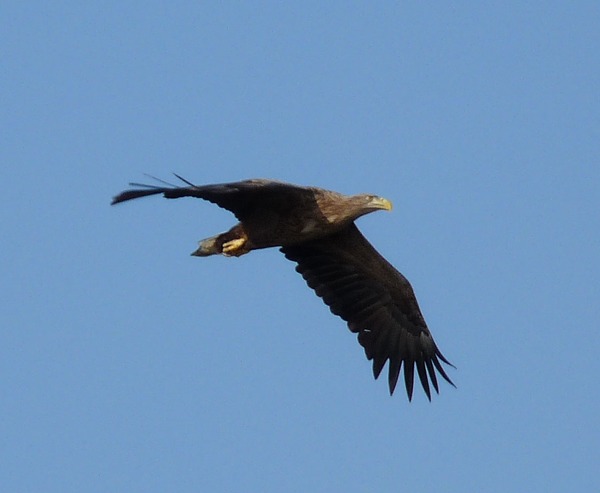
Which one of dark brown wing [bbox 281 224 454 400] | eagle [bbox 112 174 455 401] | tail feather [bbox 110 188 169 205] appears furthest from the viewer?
dark brown wing [bbox 281 224 454 400]

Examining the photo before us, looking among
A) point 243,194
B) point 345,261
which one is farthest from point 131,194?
point 345,261

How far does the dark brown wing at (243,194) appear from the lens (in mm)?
12297

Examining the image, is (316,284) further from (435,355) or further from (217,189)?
(217,189)

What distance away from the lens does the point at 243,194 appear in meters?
13.5

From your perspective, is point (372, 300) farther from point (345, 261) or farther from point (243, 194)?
point (243, 194)

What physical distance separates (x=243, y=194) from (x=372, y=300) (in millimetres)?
2871

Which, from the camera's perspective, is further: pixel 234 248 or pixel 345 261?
pixel 345 261

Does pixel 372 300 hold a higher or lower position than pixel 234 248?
lower

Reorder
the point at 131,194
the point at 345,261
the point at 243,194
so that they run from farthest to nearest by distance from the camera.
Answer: the point at 345,261 → the point at 243,194 → the point at 131,194

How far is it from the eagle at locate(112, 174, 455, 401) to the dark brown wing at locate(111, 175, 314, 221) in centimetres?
1

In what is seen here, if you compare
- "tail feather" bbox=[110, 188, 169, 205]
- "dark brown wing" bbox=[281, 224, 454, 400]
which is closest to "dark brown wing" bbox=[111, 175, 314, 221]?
"tail feather" bbox=[110, 188, 169, 205]

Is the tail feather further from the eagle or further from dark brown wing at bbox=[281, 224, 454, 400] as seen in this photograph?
dark brown wing at bbox=[281, 224, 454, 400]

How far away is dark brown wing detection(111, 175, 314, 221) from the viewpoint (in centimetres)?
1230

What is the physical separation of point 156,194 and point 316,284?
369 cm
